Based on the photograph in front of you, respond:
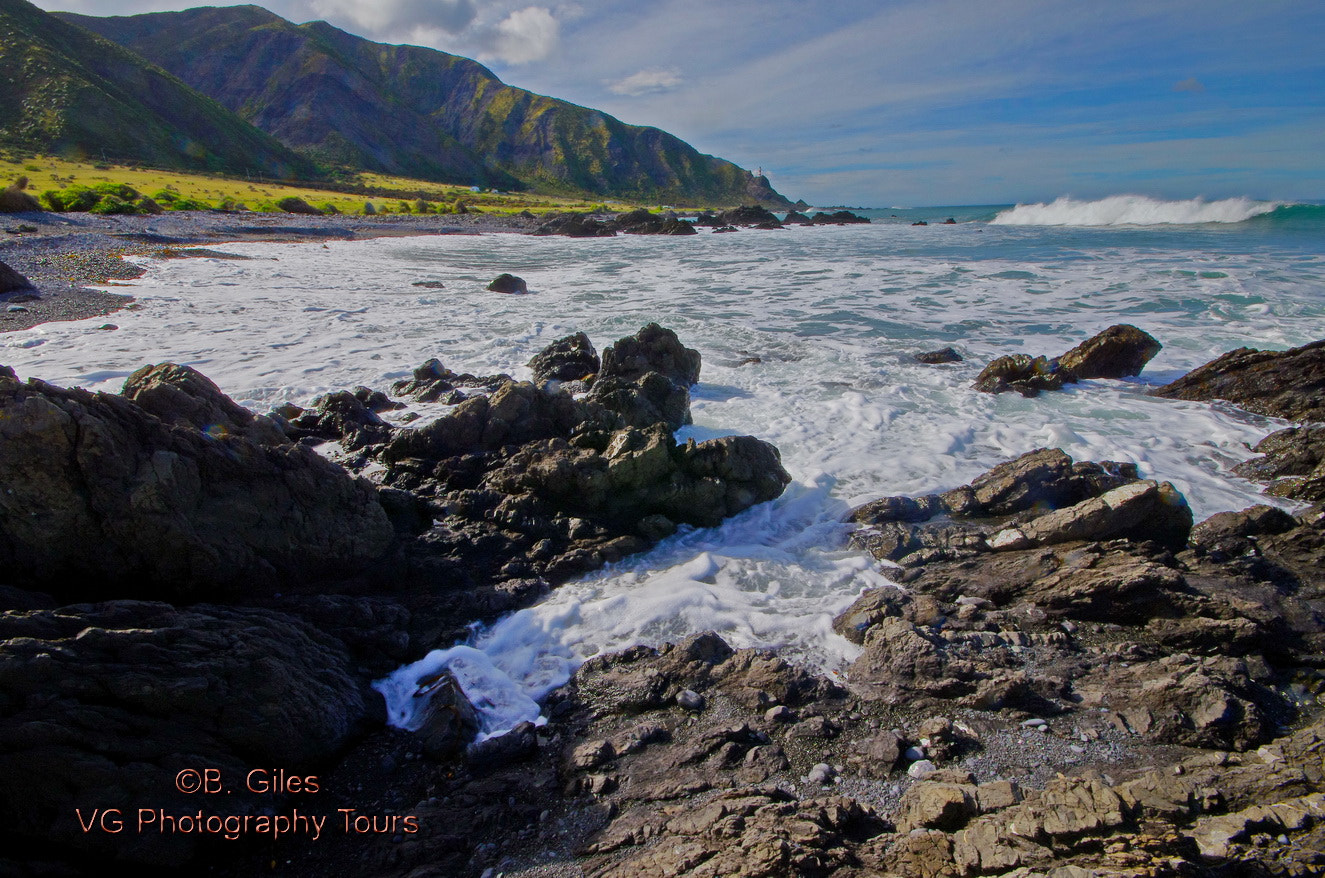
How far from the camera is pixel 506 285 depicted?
23531 millimetres

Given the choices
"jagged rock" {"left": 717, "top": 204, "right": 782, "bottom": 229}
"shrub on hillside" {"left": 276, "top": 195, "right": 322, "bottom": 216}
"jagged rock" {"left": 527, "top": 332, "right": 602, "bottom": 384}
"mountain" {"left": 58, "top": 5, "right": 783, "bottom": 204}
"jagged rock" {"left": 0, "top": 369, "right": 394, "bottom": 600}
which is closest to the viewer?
"jagged rock" {"left": 0, "top": 369, "right": 394, "bottom": 600}

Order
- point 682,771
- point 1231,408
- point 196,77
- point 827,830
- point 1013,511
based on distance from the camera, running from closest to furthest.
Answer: point 827,830 < point 682,771 < point 1013,511 < point 1231,408 < point 196,77

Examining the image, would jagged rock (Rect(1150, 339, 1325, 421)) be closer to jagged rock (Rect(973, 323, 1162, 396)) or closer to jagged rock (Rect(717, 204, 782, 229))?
jagged rock (Rect(973, 323, 1162, 396))

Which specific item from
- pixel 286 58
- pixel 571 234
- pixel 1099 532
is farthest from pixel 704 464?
pixel 286 58

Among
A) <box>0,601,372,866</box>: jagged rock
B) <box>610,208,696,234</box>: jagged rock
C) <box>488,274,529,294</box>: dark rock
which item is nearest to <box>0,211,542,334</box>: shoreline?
<box>488,274,529,294</box>: dark rock

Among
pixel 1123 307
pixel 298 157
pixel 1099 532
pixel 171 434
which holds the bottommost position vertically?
pixel 1099 532

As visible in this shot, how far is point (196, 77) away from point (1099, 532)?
605 feet

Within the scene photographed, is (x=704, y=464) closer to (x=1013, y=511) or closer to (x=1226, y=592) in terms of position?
(x=1013, y=511)

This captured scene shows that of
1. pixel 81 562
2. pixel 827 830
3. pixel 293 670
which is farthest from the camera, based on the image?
pixel 81 562

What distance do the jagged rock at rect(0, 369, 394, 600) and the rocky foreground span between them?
2 cm

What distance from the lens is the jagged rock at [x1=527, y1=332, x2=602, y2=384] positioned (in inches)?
511

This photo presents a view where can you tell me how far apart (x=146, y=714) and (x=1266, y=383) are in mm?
15684

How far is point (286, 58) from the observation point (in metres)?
139

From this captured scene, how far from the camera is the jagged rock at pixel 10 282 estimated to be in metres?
16.2
